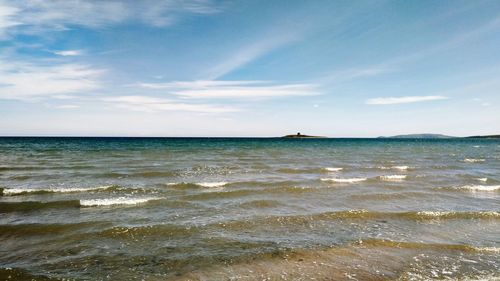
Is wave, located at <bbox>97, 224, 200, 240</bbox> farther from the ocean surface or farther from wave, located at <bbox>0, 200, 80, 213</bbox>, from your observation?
wave, located at <bbox>0, 200, 80, 213</bbox>

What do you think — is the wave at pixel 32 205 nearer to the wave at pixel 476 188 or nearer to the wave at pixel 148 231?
the wave at pixel 148 231

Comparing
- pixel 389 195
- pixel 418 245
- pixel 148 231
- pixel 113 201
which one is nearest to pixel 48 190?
pixel 113 201

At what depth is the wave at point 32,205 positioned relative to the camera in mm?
13508

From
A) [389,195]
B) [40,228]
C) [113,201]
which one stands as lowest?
[40,228]

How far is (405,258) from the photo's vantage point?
8281mm

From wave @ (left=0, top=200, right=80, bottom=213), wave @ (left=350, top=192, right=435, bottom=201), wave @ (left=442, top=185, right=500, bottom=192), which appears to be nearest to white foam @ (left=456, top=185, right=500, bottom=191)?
wave @ (left=442, top=185, right=500, bottom=192)

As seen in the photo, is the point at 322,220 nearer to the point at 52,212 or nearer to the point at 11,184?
the point at 52,212

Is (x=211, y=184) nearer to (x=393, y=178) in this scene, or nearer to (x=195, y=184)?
(x=195, y=184)

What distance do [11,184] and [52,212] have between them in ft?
29.1

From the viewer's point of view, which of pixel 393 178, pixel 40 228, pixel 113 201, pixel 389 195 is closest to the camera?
pixel 40 228

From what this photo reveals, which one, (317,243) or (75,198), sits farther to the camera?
(75,198)

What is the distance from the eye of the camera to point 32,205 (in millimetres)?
14117

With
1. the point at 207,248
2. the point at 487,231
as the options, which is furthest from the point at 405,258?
the point at 207,248

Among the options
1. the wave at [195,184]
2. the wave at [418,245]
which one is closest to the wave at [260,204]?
the wave at [195,184]
